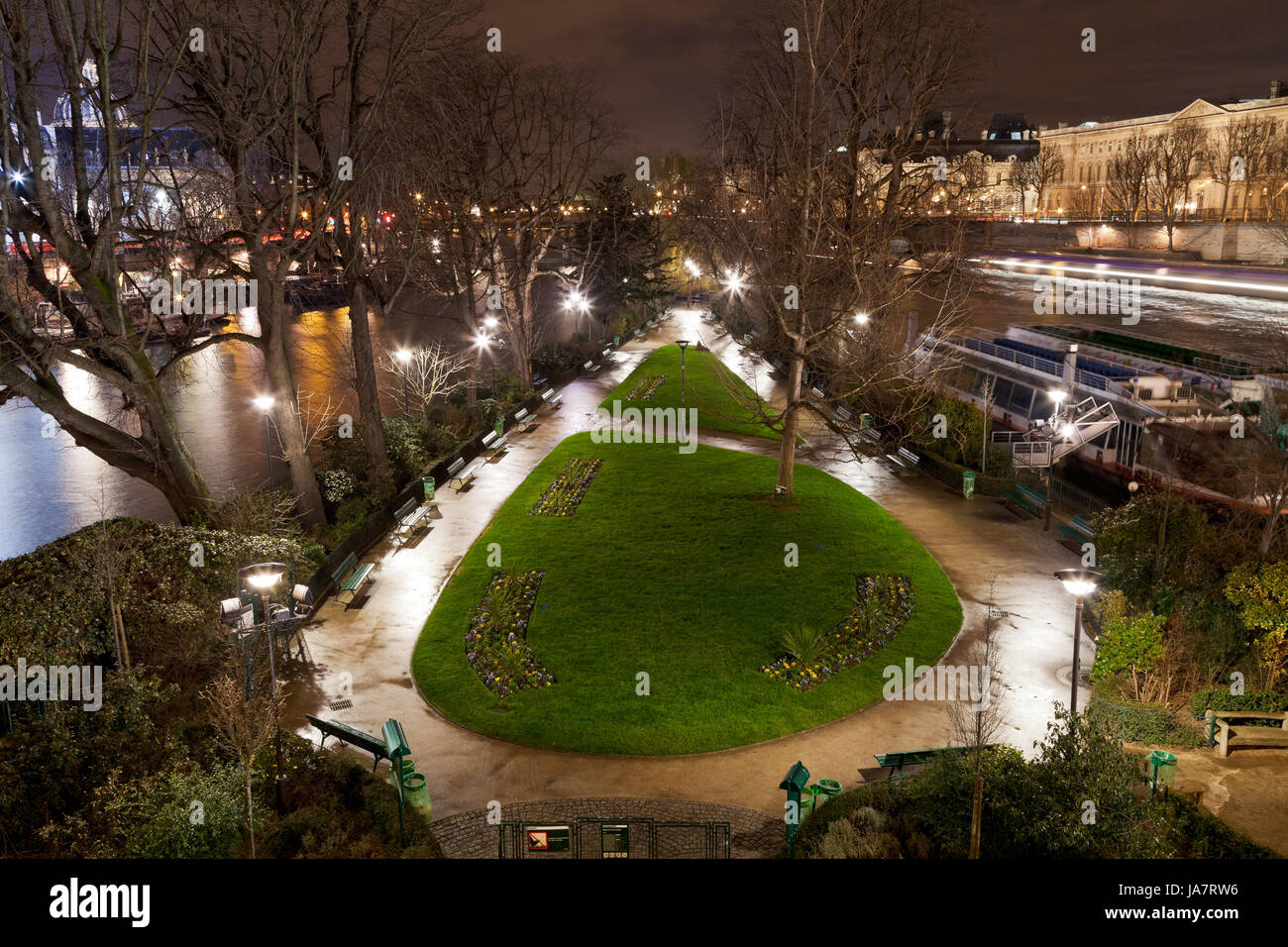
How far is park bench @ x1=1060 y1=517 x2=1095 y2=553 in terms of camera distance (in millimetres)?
21297

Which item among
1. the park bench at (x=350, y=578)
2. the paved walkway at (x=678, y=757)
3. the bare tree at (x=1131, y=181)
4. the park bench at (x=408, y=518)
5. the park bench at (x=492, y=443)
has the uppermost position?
the bare tree at (x=1131, y=181)

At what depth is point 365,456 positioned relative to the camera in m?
25.1

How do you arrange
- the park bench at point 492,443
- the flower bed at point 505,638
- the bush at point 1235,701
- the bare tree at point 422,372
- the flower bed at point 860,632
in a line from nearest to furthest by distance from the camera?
1. the bush at point 1235,701
2. the flower bed at point 505,638
3. the flower bed at point 860,632
4. the bare tree at point 422,372
5. the park bench at point 492,443

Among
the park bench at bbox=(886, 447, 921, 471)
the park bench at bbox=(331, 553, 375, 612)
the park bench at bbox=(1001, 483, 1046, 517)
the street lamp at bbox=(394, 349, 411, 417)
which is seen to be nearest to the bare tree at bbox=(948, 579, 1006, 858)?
the park bench at bbox=(1001, 483, 1046, 517)

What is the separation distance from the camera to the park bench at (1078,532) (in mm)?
21297

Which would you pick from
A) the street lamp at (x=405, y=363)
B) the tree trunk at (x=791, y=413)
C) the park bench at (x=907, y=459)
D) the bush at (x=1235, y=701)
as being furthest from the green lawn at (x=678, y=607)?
the street lamp at (x=405, y=363)

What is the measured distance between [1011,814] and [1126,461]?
22121 millimetres

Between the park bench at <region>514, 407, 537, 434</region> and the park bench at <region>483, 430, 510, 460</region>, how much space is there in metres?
1.99

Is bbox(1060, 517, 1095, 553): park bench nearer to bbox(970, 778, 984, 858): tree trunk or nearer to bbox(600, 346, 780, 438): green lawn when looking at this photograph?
bbox(600, 346, 780, 438): green lawn

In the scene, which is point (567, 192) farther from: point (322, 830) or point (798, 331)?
point (322, 830)

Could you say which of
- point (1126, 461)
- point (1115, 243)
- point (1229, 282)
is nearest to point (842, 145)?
point (1126, 461)

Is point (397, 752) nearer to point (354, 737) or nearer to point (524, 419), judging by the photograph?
point (354, 737)

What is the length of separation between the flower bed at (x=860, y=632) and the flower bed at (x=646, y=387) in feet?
69.7

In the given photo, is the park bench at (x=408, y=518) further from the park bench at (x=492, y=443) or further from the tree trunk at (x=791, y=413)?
the tree trunk at (x=791, y=413)
